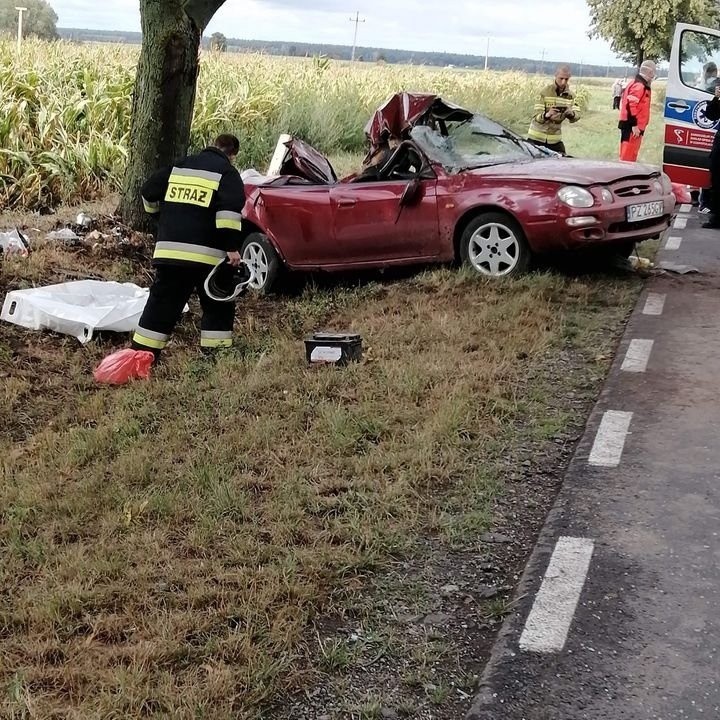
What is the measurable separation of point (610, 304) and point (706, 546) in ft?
12.6

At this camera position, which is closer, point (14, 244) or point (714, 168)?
point (14, 244)

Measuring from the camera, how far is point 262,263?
8531mm

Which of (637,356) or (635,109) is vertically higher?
(635,109)

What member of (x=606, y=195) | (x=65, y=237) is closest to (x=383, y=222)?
(x=606, y=195)

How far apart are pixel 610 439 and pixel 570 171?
3.45 meters

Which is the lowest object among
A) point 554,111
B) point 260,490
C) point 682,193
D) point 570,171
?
point 260,490

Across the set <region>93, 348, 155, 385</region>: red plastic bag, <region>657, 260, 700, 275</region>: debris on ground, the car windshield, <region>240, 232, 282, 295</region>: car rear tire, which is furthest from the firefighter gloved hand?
<region>657, 260, 700, 275</region>: debris on ground

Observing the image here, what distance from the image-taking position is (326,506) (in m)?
4.15

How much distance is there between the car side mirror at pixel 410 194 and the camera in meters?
7.85

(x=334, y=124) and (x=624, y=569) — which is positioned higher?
(x=334, y=124)

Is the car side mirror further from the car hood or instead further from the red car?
the car hood

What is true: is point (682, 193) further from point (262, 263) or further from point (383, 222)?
point (262, 263)

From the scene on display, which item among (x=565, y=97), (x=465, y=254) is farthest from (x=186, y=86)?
(x=565, y=97)

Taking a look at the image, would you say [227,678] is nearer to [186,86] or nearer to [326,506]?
[326,506]
